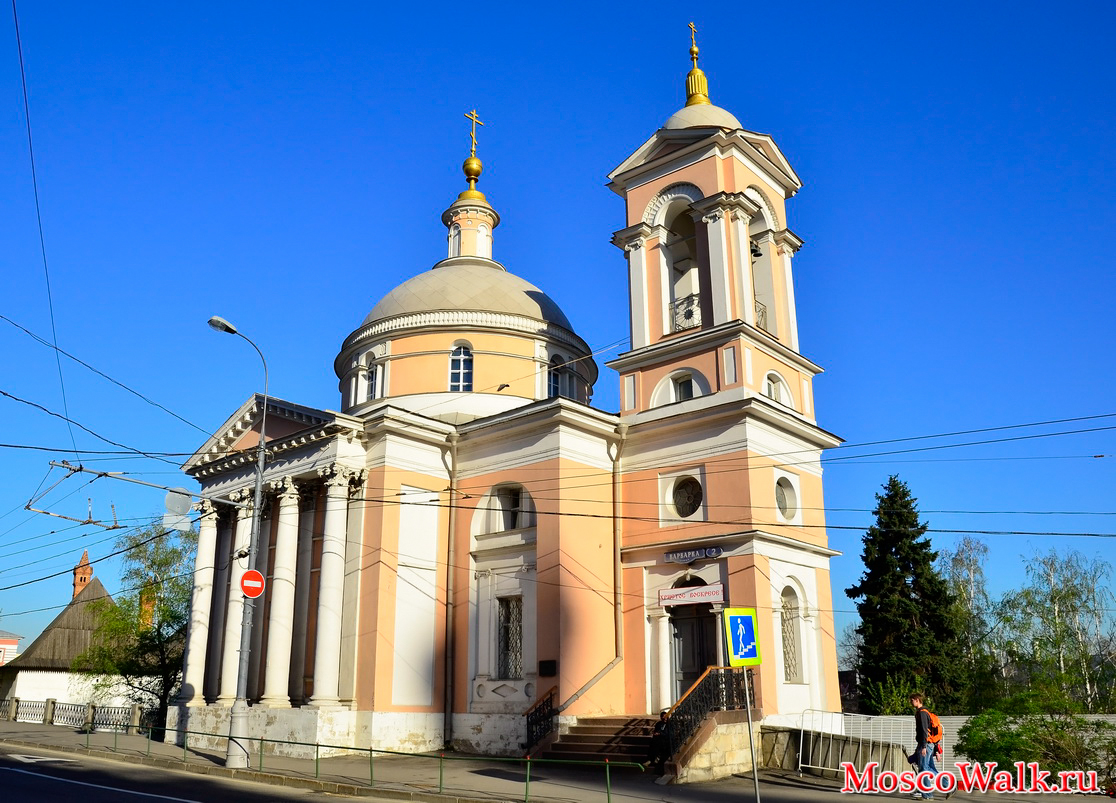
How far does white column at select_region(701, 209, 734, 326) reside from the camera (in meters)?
22.6

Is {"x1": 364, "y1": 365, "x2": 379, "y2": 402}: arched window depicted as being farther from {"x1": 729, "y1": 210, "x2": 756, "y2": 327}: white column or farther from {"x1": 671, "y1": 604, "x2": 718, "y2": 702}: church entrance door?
{"x1": 671, "y1": 604, "x2": 718, "y2": 702}: church entrance door

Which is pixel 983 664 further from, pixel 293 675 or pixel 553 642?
pixel 293 675

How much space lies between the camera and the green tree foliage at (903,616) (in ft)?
103

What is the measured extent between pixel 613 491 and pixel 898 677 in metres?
14.4

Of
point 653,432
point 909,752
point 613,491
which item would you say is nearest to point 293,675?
point 613,491

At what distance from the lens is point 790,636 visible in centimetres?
2138

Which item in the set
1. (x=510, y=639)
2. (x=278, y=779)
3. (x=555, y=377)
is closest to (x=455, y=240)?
(x=555, y=377)

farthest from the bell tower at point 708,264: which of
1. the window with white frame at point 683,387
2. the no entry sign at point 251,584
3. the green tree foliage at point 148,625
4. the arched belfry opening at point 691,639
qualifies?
the green tree foliage at point 148,625

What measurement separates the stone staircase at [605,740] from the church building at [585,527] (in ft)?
1.83

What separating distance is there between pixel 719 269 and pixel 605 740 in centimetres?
1120

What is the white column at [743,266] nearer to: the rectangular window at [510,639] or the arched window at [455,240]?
the rectangular window at [510,639]

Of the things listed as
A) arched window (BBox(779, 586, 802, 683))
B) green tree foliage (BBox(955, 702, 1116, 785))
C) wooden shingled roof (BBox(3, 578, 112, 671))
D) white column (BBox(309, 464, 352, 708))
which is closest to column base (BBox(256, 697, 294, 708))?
white column (BBox(309, 464, 352, 708))

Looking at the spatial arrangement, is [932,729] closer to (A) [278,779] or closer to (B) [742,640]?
(B) [742,640]

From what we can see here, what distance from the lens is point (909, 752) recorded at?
810 inches
